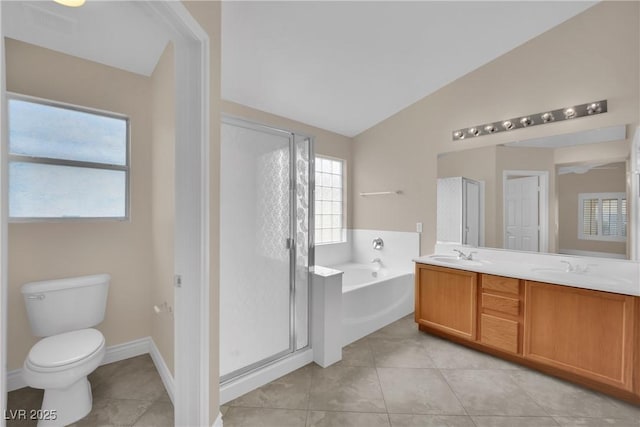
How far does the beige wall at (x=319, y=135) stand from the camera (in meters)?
2.86

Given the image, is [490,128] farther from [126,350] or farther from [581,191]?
[126,350]

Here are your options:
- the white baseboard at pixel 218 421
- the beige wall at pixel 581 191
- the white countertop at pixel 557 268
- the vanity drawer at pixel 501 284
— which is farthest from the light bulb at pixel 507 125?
the white baseboard at pixel 218 421

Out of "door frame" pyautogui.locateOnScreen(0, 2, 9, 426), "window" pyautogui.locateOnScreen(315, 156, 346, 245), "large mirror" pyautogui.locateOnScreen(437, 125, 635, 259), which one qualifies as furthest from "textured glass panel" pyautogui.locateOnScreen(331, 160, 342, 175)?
"door frame" pyautogui.locateOnScreen(0, 2, 9, 426)

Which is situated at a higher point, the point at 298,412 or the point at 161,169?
the point at 161,169

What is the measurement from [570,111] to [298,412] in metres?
3.17

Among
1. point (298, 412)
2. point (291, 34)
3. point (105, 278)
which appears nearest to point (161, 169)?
point (105, 278)

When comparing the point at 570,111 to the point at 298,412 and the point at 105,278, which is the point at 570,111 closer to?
the point at 298,412

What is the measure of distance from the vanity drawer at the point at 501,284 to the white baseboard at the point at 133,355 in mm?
2522

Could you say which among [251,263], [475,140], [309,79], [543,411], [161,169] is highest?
[309,79]

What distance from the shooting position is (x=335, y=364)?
221 centimetres

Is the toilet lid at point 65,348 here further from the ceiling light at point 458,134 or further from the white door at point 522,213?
the ceiling light at point 458,134

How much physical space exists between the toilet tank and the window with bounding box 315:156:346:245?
2445 mm

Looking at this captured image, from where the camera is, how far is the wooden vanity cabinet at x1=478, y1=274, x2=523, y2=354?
7.15 ft

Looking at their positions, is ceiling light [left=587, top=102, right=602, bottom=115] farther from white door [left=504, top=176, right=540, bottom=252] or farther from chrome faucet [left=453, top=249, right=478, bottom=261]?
chrome faucet [left=453, top=249, right=478, bottom=261]
